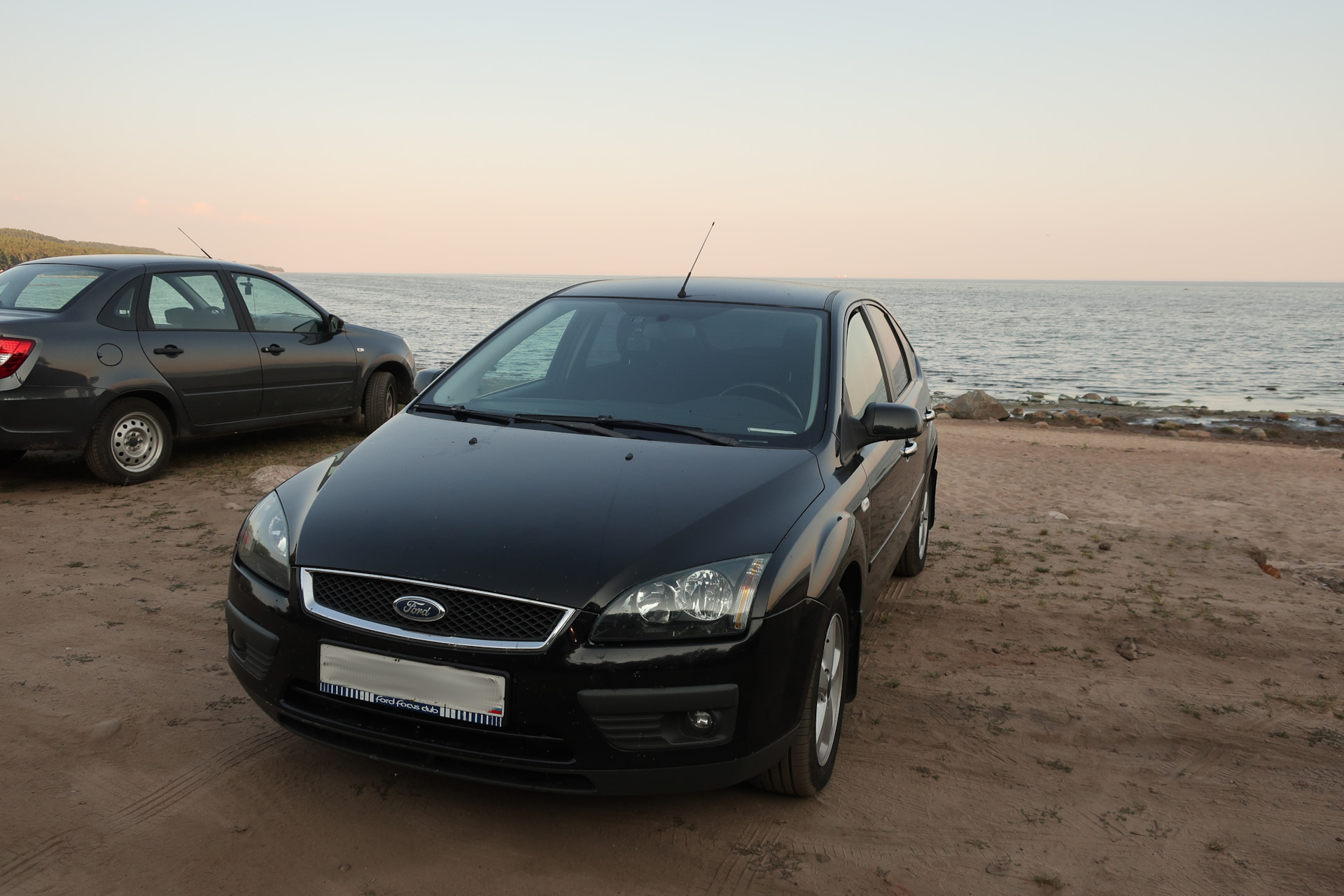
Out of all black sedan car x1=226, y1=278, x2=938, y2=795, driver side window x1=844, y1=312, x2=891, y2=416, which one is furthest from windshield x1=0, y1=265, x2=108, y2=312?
driver side window x1=844, y1=312, x2=891, y2=416

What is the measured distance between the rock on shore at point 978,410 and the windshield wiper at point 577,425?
1743cm

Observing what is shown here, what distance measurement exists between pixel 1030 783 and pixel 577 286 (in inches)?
115

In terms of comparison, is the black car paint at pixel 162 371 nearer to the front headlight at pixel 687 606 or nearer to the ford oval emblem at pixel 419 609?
the ford oval emblem at pixel 419 609

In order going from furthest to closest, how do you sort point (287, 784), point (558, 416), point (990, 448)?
point (990, 448) < point (558, 416) < point (287, 784)

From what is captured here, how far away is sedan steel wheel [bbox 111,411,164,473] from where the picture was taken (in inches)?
280

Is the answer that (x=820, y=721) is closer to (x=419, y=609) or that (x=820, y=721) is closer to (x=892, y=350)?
(x=419, y=609)

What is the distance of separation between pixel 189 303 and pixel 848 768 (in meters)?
6.57

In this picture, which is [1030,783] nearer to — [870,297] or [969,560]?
[870,297]

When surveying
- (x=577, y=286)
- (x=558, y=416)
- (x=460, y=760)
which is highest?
(x=577, y=286)

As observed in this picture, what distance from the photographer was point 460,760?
260 centimetres

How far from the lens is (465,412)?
3768mm

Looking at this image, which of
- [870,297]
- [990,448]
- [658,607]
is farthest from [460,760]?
[990,448]

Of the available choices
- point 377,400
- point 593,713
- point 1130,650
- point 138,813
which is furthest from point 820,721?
point 377,400

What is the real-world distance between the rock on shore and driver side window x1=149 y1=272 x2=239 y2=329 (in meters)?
15.3
